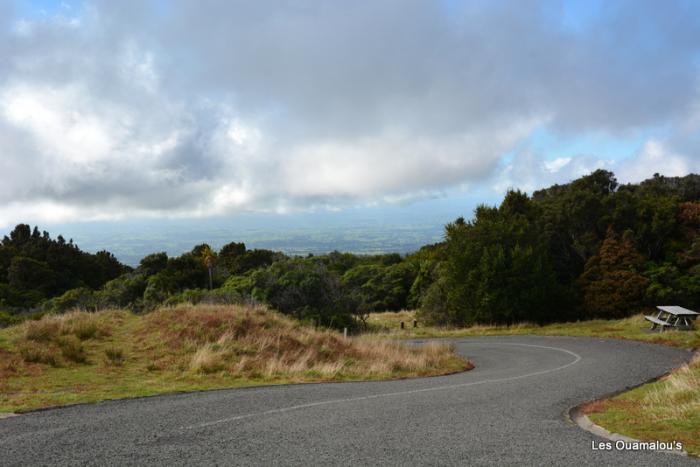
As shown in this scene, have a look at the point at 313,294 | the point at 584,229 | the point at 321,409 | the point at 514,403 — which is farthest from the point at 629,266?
the point at 321,409

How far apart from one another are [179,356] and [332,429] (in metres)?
9.14

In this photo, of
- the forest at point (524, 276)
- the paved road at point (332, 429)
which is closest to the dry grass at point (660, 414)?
the paved road at point (332, 429)

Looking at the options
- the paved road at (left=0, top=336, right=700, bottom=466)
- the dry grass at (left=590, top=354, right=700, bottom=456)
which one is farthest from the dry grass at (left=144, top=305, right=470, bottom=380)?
the dry grass at (left=590, top=354, right=700, bottom=456)

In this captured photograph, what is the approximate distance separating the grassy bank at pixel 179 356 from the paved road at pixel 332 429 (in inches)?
74.2

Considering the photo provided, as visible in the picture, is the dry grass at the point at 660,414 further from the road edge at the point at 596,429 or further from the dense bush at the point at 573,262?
the dense bush at the point at 573,262

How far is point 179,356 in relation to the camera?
612 inches

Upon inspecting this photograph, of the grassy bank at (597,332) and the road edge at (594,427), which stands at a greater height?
the road edge at (594,427)

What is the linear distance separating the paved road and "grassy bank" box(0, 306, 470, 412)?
188 cm

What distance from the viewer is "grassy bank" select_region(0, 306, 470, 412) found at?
11938 mm

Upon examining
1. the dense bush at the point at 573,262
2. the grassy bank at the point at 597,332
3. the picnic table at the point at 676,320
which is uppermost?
the dense bush at the point at 573,262

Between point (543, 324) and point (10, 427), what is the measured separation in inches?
1288

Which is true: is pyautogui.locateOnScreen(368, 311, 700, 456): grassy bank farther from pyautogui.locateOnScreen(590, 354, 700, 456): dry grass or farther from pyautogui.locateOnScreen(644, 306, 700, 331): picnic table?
pyautogui.locateOnScreen(644, 306, 700, 331): picnic table

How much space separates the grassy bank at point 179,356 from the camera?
1194 centimetres

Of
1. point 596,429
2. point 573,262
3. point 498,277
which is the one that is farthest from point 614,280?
point 596,429
